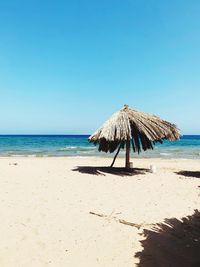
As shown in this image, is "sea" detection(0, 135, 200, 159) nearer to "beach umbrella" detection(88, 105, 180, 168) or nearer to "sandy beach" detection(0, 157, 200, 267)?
"beach umbrella" detection(88, 105, 180, 168)

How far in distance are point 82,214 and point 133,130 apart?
259 inches

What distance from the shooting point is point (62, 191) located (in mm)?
8641

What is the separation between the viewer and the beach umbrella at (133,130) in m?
11.8

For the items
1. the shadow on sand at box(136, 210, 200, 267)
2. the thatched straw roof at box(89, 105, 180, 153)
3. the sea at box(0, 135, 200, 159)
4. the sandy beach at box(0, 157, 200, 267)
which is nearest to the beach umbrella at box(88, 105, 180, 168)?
the thatched straw roof at box(89, 105, 180, 153)

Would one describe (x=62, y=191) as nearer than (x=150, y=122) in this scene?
Yes

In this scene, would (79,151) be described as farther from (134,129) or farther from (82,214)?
(82,214)

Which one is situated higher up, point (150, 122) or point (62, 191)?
point (150, 122)

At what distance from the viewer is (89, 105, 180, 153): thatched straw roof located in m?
11.8

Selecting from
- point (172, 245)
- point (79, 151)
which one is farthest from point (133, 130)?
point (79, 151)

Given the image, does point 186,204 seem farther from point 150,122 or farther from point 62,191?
point 150,122

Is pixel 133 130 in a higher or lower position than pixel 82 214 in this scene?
higher

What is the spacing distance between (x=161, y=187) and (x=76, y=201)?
3.55 metres

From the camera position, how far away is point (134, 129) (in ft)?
41.0

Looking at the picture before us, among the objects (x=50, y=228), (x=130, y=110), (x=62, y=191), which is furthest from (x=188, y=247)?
(x=130, y=110)
